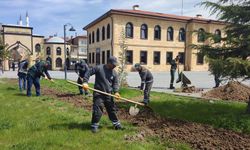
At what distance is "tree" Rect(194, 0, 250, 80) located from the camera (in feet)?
21.8

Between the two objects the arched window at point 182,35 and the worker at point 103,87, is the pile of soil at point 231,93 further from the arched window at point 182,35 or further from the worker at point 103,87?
the arched window at point 182,35

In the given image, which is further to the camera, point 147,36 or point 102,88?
point 147,36

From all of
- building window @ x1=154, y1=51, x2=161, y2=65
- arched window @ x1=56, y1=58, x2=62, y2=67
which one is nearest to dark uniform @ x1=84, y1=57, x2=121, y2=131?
building window @ x1=154, y1=51, x2=161, y2=65

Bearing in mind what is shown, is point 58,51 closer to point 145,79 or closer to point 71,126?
point 145,79

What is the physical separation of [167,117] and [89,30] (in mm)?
44114

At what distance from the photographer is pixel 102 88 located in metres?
6.57

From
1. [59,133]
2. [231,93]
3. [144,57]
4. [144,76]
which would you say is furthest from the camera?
[144,57]

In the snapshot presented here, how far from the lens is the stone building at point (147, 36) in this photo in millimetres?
39031

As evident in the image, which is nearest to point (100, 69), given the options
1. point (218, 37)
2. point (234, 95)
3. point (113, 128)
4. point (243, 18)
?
point (113, 128)

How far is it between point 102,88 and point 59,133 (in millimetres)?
1375

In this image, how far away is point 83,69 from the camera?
12.4 m

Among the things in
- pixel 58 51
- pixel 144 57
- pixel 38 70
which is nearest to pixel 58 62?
pixel 58 51

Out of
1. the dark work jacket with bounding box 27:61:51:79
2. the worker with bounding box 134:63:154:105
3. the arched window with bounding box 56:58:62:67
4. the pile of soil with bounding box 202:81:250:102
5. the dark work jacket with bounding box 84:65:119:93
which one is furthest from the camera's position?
the arched window with bounding box 56:58:62:67

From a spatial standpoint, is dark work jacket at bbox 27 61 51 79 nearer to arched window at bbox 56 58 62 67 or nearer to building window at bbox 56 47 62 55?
arched window at bbox 56 58 62 67
